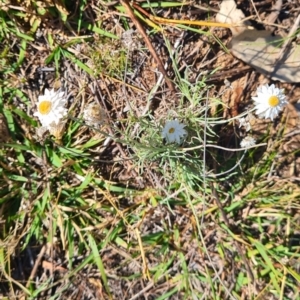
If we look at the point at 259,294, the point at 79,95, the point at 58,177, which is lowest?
the point at 259,294

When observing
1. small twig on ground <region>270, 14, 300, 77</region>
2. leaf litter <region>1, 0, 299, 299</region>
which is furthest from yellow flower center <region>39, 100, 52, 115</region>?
small twig on ground <region>270, 14, 300, 77</region>

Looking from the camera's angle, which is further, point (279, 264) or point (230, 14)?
point (279, 264)

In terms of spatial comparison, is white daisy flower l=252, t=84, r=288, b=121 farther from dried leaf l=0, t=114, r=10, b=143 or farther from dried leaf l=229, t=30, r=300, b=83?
dried leaf l=0, t=114, r=10, b=143

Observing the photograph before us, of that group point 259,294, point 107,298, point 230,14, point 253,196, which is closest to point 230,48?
point 230,14

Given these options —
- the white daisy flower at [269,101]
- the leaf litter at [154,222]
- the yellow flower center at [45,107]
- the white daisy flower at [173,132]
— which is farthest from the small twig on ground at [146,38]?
the yellow flower center at [45,107]

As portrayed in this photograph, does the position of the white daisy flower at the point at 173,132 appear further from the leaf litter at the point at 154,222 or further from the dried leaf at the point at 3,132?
the dried leaf at the point at 3,132

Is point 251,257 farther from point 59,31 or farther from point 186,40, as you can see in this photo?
point 59,31
